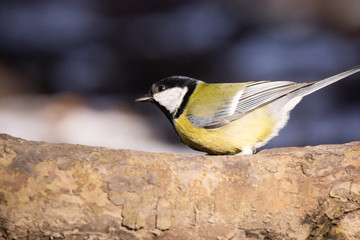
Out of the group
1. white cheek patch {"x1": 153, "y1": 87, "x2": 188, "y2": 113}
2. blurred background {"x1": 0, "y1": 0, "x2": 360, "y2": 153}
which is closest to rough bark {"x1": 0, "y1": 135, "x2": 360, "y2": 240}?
white cheek patch {"x1": 153, "y1": 87, "x2": 188, "y2": 113}

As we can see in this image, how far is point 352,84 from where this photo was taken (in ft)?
7.59

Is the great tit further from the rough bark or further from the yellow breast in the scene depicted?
the rough bark

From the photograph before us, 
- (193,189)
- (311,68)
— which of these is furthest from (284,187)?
(311,68)

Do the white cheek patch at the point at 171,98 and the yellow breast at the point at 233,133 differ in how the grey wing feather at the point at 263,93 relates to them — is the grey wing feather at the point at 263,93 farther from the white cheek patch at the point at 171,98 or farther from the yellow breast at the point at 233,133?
the white cheek patch at the point at 171,98

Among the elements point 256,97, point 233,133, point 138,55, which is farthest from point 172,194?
point 138,55

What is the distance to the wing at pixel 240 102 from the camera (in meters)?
1.52

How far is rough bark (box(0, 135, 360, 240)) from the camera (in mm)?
973

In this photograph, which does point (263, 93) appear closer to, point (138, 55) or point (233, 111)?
point (233, 111)

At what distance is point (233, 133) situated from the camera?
1505 millimetres

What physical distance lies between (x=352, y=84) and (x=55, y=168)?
5.88 feet

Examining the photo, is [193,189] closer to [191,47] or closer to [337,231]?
[337,231]

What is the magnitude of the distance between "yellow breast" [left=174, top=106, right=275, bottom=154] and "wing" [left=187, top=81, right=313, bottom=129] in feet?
0.06

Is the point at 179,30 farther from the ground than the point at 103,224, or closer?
farther from the ground

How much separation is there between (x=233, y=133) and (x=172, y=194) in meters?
0.52
